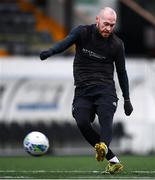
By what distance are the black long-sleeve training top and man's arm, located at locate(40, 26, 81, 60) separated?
0.02 meters

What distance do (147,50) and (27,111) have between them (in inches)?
354

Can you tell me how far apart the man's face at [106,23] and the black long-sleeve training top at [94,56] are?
186mm

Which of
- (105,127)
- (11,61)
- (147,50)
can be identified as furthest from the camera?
(147,50)

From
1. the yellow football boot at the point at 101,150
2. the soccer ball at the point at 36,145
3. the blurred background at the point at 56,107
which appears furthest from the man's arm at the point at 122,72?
the blurred background at the point at 56,107

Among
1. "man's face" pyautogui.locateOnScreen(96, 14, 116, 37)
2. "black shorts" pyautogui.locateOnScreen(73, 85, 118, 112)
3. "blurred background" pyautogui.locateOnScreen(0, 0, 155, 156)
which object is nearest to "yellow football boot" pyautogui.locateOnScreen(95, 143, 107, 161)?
"black shorts" pyautogui.locateOnScreen(73, 85, 118, 112)

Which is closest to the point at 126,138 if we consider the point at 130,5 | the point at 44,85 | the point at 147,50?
the point at 44,85

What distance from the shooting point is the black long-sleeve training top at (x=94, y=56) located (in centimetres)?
1391

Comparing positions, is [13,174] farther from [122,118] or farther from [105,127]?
[122,118]

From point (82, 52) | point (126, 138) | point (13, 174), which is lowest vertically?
point (126, 138)

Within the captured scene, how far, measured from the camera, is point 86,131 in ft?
45.5

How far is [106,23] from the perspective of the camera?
13727mm

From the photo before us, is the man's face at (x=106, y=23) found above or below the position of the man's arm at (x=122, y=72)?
above

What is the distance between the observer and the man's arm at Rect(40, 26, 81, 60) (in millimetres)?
13539

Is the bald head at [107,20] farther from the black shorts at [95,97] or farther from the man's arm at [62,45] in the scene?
the black shorts at [95,97]
